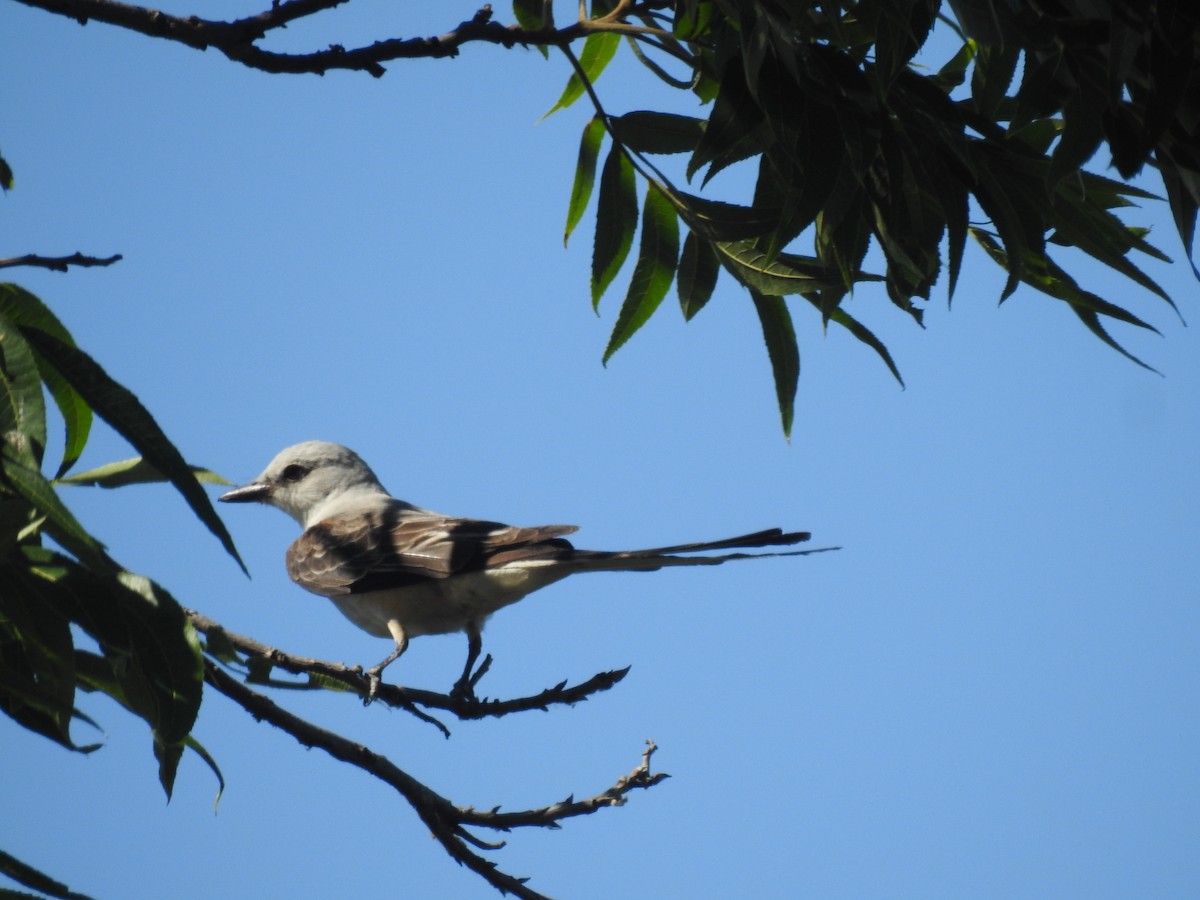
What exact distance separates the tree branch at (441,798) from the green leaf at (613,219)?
1.28 metres

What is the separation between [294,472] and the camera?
6988mm

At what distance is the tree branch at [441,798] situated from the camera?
290 cm

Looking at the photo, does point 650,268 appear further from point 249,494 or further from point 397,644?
point 249,494

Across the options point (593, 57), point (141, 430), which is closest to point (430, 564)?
point (593, 57)

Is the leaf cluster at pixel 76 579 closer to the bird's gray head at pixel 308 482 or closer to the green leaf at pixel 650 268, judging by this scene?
the green leaf at pixel 650 268

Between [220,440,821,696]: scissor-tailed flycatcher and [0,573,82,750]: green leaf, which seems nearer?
[0,573,82,750]: green leaf

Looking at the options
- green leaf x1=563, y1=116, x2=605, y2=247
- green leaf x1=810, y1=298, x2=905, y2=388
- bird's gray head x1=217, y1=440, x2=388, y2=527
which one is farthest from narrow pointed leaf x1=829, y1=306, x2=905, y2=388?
bird's gray head x1=217, y1=440, x2=388, y2=527

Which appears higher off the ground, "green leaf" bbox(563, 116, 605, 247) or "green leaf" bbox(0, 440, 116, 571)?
"green leaf" bbox(563, 116, 605, 247)

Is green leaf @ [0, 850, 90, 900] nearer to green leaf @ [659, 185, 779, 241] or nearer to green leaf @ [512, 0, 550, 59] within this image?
green leaf @ [659, 185, 779, 241]

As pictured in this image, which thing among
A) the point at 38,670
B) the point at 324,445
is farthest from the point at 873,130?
the point at 324,445

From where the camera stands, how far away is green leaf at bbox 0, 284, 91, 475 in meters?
2.25

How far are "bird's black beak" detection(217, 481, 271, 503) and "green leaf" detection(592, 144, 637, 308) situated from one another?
4400 mm

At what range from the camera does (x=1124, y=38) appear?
1.95 meters

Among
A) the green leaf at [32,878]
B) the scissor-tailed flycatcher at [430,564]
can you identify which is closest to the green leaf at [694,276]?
the scissor-tailed flycatcher at [430,564]
